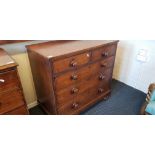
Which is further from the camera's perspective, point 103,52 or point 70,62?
point 103,52

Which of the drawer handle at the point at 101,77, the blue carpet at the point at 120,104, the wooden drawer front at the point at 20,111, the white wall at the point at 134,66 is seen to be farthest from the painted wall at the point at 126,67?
the drawer handle at the point at 101,77

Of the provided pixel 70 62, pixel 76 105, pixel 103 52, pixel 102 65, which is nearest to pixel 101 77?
pixel 102 65

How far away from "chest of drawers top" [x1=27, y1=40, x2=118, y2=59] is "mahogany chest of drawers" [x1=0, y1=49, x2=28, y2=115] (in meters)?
0.24

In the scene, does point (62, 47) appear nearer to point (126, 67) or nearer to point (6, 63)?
point (6, 63)

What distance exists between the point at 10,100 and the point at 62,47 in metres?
0.57

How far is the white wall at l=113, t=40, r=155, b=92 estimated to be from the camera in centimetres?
172

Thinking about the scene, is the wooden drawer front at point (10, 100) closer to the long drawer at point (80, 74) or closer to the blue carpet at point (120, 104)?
the long drawer at point (80, 74)

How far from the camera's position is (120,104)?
5.66ft

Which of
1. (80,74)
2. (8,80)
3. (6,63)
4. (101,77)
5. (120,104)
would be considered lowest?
(120,104)

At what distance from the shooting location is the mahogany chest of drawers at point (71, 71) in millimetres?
1063
